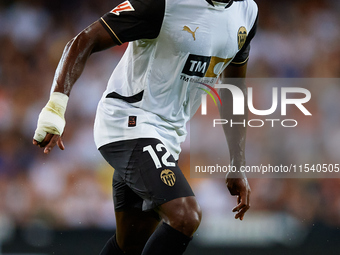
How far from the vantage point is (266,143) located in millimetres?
5594

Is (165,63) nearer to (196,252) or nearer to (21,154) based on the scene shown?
(196,252)

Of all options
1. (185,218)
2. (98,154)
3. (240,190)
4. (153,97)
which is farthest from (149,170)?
(98,154)

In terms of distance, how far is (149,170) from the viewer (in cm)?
204

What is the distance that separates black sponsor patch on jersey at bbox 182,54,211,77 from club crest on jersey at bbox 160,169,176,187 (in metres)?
0.56

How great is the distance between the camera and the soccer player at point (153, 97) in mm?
1928

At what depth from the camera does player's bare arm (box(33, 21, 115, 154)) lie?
1.83m

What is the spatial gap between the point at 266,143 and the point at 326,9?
2.14 m

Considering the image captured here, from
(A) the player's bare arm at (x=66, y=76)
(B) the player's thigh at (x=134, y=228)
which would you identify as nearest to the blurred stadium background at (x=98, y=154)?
(B) the player's thigh at (x=134, y=228)

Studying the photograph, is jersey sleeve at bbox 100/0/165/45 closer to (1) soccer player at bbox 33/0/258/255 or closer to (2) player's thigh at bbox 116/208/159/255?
(1) soccer player at bbox 33/0/258/255

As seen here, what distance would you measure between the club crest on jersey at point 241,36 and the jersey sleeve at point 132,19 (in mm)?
526

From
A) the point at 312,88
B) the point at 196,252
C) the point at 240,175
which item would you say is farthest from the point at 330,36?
Result: the point at 240,175

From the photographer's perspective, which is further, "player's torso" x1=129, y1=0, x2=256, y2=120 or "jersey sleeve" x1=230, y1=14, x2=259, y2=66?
"jersey sleeve" x1=230, y1=14, x2=259, y2=66

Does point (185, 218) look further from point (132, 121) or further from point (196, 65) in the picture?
point (196, 65)

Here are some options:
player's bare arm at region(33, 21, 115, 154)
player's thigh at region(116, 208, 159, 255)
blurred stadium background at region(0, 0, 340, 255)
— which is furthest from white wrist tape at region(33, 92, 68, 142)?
blurred stadium background at region(0, 0, 340, 255)
